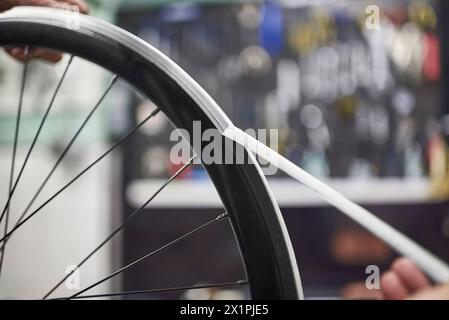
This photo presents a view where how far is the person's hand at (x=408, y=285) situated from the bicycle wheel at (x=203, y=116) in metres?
0.18

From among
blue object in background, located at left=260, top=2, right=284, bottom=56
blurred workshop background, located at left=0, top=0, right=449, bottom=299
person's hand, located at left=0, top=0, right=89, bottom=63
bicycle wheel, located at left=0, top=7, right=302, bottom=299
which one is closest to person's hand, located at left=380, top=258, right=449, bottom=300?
bicycle wheel, located at left=0, top=7, right=302, bottom=299

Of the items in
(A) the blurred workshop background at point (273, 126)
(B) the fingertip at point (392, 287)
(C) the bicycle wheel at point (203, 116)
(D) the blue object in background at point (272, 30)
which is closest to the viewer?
(C) the bicycle wheel at point (203, 116)

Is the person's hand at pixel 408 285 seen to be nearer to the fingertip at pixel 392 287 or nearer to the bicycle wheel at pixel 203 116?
the fingertip at pixel 392 287

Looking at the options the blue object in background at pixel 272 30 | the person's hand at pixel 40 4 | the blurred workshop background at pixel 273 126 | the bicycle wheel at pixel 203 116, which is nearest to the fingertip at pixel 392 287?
the bicycle wheel at pixel 203 116

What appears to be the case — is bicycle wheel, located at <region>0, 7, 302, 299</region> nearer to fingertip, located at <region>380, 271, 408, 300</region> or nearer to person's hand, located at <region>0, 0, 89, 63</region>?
person's hand, located at <region>0, 0, 89, 63</region>

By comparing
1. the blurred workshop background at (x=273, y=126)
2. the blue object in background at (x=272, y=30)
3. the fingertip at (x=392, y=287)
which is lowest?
the fingertip at (x=392, y=287)

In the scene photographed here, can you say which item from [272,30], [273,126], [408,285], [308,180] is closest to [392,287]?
[408,285]

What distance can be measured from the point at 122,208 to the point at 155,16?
0.62 meters

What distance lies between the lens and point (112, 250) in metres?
1.70

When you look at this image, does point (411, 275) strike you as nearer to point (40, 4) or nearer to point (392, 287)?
point (392, 287)

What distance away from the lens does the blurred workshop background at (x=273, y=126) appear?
1580mm

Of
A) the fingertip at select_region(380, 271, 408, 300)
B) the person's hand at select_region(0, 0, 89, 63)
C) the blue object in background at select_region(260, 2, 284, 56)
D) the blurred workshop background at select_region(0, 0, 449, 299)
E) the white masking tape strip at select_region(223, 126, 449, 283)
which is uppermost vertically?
the blue object in background at select_region(260, 2, 284, 56)

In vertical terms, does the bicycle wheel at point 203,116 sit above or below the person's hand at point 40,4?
below

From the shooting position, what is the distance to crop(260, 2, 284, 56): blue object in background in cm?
169
